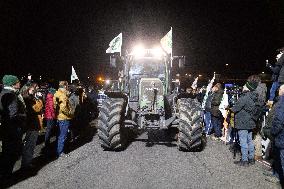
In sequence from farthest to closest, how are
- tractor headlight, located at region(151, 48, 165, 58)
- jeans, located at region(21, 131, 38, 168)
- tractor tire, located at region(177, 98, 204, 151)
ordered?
tractor headlight, located at region(151, 48, 165, 58), tractor tire, located at region(177, 98, 204, 151), jeans, located at region(21, 131, 38, 168)

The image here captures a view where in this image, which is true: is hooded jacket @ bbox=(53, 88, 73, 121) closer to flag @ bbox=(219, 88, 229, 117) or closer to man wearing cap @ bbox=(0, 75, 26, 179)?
man wearing cap @ bbox=(0, 75, 26, 179)

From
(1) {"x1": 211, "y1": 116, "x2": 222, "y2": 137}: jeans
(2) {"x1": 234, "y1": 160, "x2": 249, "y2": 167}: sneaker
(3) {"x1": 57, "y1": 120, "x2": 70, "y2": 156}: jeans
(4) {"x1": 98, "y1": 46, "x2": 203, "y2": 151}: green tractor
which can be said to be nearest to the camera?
(2) {"x1": 234, "y1": 160, "x2": 249, "y2": 167}: sneaker

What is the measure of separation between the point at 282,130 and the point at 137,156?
4492 mm

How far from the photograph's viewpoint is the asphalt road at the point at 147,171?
7105 millimetres

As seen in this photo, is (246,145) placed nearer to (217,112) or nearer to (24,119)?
(217,112)

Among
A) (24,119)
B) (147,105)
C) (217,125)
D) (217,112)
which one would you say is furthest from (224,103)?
(24,119)

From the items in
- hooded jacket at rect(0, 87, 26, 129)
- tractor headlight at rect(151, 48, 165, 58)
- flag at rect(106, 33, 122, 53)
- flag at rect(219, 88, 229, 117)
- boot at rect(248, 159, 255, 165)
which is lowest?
boot at rect(248, 159, 255, 165)

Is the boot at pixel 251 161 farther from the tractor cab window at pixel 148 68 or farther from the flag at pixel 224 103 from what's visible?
the tractor cab window at pixel 148 68

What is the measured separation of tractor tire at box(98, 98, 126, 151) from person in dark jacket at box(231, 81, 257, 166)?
338 cm

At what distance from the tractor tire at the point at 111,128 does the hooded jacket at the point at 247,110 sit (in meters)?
3.45

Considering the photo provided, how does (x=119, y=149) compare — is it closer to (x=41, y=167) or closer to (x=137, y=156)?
(x=137, y=156)

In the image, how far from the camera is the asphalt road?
7.11 meters

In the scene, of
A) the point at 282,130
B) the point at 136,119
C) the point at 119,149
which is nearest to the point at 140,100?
the point at 136,119

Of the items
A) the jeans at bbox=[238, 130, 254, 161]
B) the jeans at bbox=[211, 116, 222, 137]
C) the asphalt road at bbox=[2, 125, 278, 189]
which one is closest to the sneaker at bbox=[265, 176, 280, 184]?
the asphalt road at bbox=[2, 125, 278, 189]
